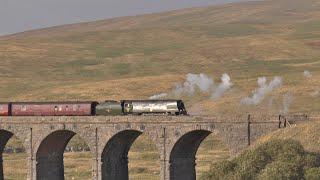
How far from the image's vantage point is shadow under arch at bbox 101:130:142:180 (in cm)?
7934

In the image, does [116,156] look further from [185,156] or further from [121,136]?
[185,156]

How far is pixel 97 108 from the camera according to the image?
83.4 meters

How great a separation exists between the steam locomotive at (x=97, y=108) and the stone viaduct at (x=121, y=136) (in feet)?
7.42

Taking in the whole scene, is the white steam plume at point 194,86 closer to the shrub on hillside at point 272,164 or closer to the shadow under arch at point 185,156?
the shadow under arch at point 185,156

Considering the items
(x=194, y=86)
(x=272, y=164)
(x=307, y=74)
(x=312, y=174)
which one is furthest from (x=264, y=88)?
(x=312, y=174)

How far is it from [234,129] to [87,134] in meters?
16.4

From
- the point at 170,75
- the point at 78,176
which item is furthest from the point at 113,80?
the point at 78,176

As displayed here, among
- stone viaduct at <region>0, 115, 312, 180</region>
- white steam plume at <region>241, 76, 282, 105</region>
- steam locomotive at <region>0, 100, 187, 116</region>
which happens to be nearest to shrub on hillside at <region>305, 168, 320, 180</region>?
stone viaduct at <region>0, 115, 312, 180</region>

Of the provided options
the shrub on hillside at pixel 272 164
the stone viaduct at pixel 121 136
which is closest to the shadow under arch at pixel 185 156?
the stone viaduct at pixel 121 136

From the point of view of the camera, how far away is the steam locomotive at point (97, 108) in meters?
77.8

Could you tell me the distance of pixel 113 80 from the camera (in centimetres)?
17900

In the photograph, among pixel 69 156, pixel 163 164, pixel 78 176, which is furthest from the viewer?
pixel 69 156

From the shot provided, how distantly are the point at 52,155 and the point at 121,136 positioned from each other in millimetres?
9157

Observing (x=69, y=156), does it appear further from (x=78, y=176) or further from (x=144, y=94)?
(x=144, y=94)
